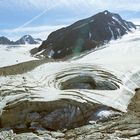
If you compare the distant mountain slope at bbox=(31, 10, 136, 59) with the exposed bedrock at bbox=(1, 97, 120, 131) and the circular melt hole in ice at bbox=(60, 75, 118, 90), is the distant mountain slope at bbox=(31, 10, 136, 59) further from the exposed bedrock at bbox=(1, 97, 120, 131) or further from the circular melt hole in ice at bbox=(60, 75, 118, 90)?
the exposed bedrock at bbox=(1, 97, 120, 131)

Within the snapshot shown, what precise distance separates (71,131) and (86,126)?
26.9 inches

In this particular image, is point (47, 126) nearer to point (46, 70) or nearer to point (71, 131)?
point (71, 131)

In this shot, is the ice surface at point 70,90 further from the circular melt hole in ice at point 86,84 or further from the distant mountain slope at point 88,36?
the distant mountain slope at point 88,36

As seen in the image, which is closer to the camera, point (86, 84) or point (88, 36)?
point (86, 84)

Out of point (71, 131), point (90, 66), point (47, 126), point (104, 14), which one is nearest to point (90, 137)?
point (71, 131)

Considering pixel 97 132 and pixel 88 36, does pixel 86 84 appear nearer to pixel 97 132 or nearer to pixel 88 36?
pixel 97 132

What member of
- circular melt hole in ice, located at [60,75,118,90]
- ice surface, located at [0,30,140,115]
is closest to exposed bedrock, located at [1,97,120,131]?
ice surface, located at [0,30,140,115]

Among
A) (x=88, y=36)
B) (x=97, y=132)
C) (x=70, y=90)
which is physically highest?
(x=88, y=36)

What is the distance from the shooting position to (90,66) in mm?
22859

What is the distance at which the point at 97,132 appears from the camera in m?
13.9

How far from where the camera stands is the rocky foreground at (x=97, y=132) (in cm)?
1330

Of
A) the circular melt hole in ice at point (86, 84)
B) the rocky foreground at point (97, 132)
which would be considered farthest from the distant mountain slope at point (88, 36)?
the rocky foreground at point (97, 132)

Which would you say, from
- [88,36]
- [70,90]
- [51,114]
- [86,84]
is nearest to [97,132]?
[51,114]

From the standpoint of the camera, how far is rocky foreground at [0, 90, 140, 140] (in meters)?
13.3
